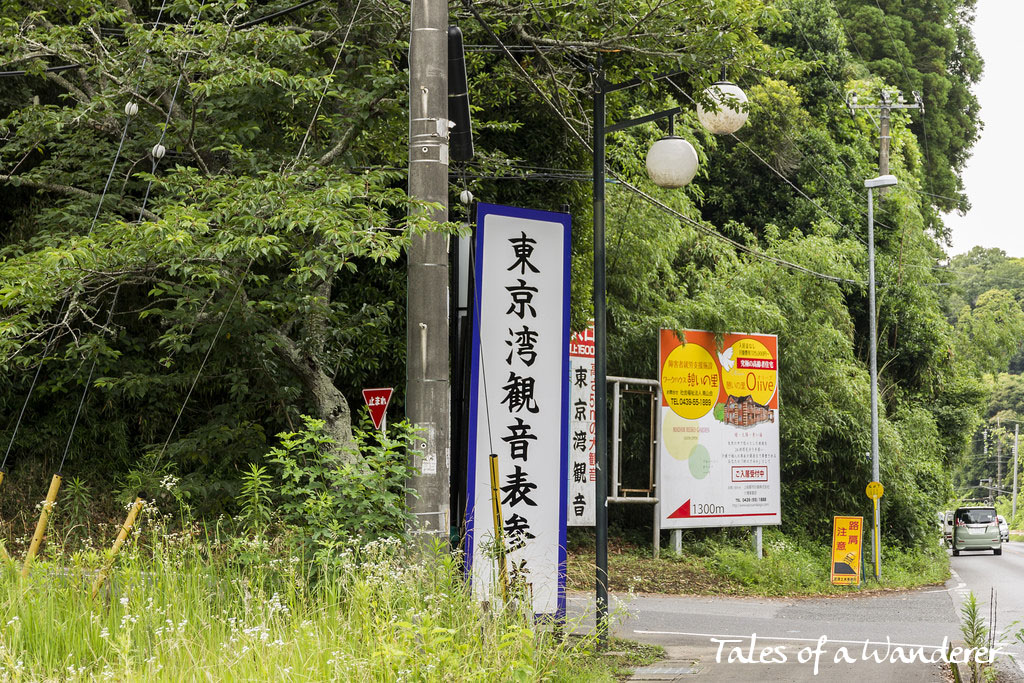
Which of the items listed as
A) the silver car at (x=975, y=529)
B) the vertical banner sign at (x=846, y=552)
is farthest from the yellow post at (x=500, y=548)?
the silver car at (x=975, y=529)

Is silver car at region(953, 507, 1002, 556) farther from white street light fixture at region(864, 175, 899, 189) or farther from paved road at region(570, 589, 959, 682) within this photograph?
paved road at region(570, 589, 959, 682)

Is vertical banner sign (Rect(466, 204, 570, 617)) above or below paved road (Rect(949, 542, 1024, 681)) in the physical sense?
above

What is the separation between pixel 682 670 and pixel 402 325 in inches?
250

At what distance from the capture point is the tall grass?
4.71 meters

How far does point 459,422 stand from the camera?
29.8 ft

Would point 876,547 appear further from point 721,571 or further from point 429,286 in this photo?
point 429,286

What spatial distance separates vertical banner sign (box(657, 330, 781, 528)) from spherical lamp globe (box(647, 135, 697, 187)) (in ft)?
31.2

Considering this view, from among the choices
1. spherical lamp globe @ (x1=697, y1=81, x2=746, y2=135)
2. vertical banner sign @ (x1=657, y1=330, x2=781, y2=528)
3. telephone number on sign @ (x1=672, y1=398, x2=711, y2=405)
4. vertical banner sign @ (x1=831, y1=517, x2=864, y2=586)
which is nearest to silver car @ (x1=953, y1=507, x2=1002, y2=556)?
vertical banner sign @ (x1=831, y1=517, x2=864, y2=586)

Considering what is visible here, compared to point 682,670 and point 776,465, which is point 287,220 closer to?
point 682,670

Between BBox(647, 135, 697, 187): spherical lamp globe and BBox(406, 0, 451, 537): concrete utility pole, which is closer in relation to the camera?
BBox(406, 0, 451, 537): concrete utility pole

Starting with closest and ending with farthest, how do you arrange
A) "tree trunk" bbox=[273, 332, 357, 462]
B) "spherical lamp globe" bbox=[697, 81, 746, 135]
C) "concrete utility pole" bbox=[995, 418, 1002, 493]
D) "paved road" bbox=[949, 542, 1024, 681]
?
"spherical lamp globe" bbox=[697, 81, 746, 135] < "tree trunk" bbox=[273, 332, 357, 462] < "paved road" bbox=[949, 542, 1024, 681] < "concrete utility pole" bbox=[995, 418, 1002, 493]

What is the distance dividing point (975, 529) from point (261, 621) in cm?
3840

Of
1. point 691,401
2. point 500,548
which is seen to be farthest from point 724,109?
point 691,401

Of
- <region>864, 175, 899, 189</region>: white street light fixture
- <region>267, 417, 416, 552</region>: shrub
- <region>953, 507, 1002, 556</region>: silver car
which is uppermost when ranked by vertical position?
<region>864, 175, 899, 189</region>: white street light fixture
